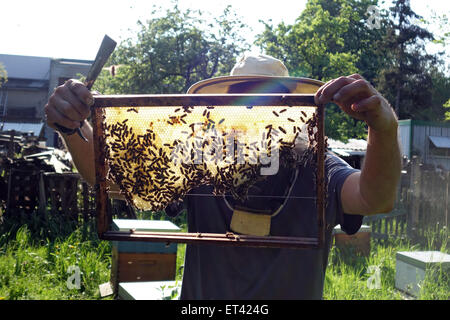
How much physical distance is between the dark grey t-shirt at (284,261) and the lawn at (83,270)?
2.89 m

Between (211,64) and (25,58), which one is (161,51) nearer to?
(211,64)

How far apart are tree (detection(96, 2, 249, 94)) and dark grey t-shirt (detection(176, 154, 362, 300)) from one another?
1602 cm

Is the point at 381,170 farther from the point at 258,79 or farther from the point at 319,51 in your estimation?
the point at 319,51

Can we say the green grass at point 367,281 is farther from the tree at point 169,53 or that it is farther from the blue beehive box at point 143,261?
the tree at point 169,53

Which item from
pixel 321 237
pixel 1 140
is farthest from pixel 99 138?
pixel 1 140

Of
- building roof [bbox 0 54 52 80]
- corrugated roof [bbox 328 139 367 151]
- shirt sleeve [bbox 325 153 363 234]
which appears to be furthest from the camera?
building roof [bbox 0 54 52 80]

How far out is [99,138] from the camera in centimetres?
194

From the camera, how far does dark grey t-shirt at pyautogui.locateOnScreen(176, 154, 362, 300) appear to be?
6.77ft

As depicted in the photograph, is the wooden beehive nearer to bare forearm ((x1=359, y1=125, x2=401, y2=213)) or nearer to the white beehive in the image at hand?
the white beehive

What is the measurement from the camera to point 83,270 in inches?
224

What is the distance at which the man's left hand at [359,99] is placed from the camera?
61.9 inches

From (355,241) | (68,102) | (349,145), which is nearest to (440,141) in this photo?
(349,145)

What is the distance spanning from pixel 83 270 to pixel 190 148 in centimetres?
432

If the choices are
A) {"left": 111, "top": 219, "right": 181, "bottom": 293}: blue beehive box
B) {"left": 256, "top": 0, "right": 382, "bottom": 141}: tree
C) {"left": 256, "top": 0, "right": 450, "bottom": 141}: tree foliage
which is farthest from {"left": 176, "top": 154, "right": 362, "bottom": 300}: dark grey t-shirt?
{"left": 256, "top": 0, "right": 450, "bottom": 141}: tree foliage
